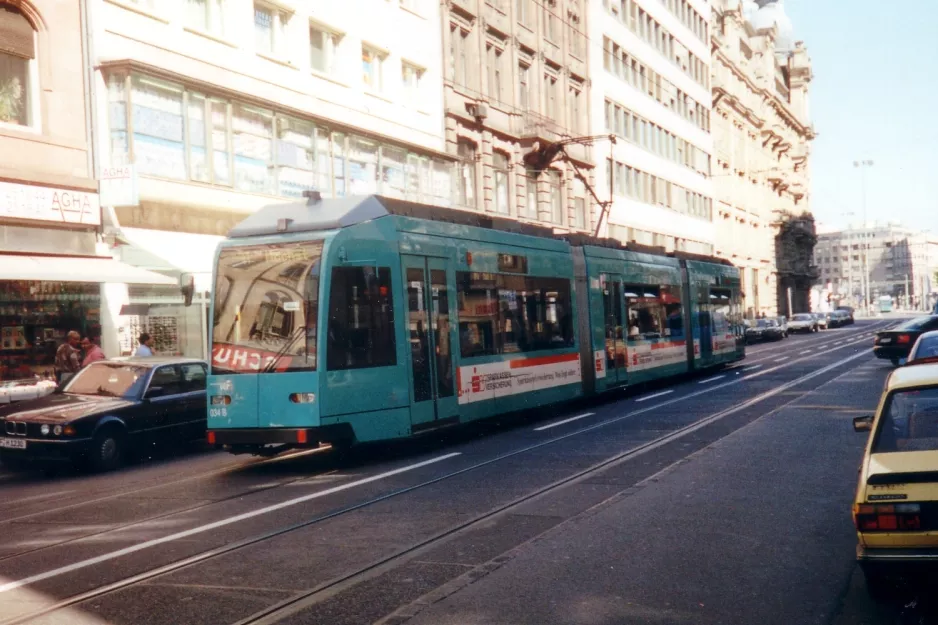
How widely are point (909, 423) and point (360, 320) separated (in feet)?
24.9

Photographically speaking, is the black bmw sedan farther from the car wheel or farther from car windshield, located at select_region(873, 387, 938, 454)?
car windshield, located at select_region(873, 387, 938, 454)

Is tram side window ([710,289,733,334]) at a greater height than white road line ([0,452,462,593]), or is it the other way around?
tram side window ([710,289,733,334])

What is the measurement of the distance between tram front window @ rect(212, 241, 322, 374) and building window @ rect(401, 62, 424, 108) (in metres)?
20.5

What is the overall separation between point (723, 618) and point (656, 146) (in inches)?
2171

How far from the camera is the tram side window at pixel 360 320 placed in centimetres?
1223

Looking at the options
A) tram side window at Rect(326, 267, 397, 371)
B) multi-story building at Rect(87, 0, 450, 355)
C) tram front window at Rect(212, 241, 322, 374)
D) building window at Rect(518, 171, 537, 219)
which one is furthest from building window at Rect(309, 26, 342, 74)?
tram side window at Rect(326, 267, 397, 371)

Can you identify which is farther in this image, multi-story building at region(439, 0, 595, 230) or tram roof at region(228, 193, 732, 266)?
multi-story building at region(439, 0, 595, 230)

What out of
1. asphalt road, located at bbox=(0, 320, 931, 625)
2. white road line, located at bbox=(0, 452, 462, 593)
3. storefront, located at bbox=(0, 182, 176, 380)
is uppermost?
storefront, located at bbox=(0, 182, 176, 380)

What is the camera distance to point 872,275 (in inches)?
7446

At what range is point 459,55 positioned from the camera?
36.3m

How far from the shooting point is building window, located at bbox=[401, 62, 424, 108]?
32425 mm

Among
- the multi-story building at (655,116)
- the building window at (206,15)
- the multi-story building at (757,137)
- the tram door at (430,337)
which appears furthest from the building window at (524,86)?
the multi-story building at (757,137)

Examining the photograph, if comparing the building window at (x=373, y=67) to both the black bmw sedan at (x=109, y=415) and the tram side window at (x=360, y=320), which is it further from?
the tram side window at (x=360, y=320)

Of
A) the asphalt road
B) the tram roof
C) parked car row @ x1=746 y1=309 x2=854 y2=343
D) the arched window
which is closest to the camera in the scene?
the asphalt road
